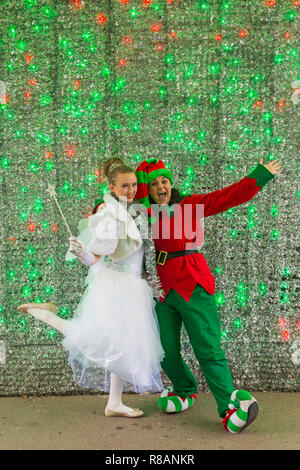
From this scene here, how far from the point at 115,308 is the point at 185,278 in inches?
17.1

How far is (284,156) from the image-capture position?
315 cm

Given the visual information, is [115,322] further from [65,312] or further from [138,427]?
[65,312]

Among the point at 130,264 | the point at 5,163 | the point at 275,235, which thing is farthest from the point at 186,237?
the point at 5,163

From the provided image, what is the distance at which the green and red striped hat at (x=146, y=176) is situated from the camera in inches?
103

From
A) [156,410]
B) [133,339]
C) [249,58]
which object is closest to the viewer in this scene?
[133,339]

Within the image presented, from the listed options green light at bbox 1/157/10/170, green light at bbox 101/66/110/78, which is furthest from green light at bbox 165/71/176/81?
green light at bbox 1/157/10/170

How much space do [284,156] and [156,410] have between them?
6.19 ft

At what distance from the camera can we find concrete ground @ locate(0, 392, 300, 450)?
7.75 ft

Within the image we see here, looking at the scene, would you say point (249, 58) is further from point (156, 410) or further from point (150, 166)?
point (156, 410)

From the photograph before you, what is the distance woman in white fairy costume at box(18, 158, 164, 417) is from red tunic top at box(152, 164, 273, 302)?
0.14 m

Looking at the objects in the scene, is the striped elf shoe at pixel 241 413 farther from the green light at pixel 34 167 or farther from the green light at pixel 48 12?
the green light at pixel 48 12

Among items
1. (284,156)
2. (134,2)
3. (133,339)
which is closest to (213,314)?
(133,339)

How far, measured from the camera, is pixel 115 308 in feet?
8.28

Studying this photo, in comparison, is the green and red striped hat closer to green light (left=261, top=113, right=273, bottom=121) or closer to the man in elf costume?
the man in elf costume
